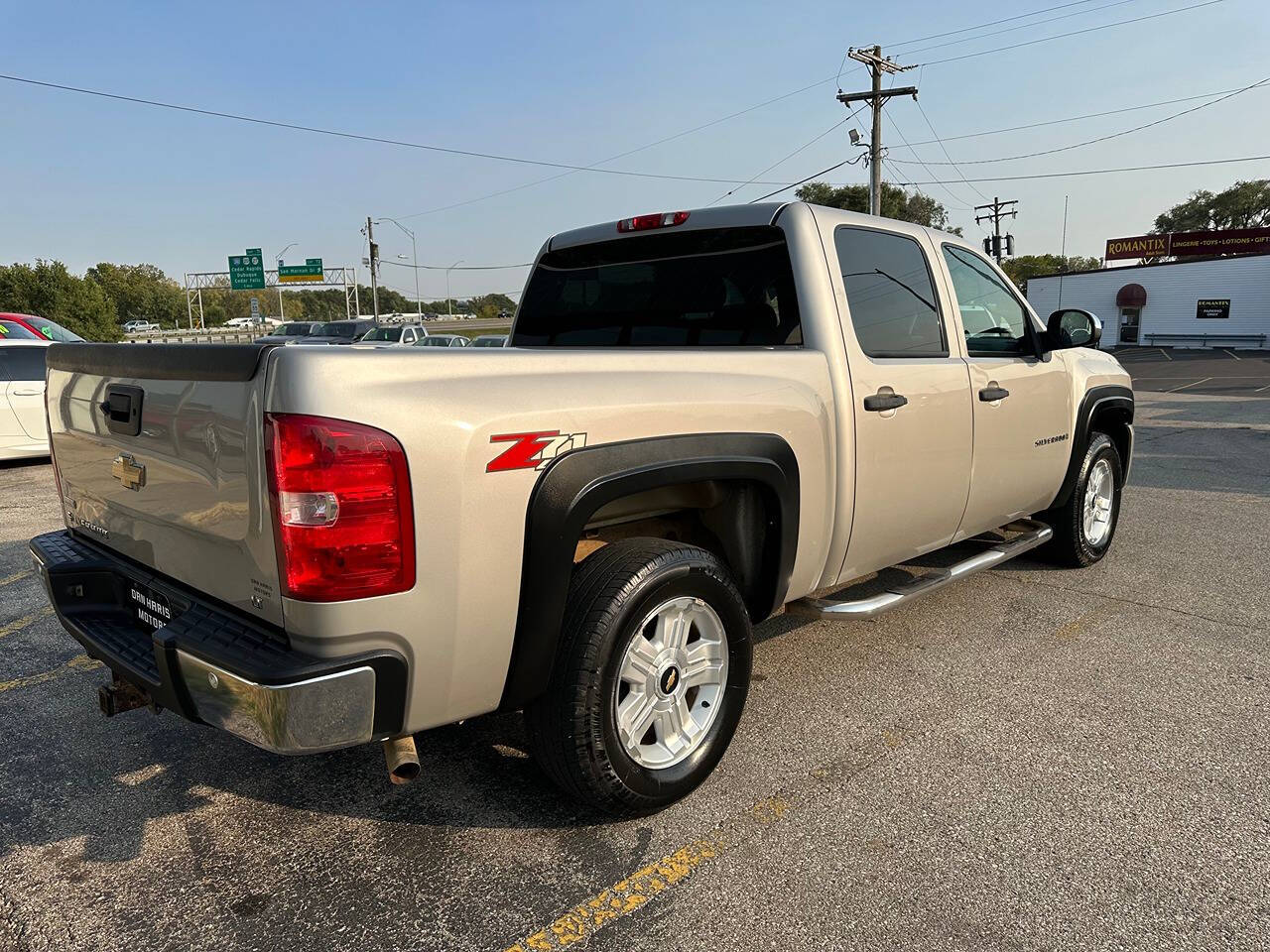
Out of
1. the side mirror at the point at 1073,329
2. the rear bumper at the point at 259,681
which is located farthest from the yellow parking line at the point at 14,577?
the side mirror at the point at 1073,329

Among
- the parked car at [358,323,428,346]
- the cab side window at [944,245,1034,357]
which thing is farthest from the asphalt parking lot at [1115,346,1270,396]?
the parked car at [358,323,428,346]

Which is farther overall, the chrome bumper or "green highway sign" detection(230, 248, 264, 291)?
"green highway sign" detection(230, 248, 264, 291)

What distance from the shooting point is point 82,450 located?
9.60ft

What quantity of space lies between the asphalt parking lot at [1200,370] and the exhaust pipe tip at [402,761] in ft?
70.5

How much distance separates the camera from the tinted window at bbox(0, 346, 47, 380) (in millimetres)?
9578

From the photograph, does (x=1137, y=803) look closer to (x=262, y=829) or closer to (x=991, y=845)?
(x=991, y=845)

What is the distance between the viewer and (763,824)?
272 cm

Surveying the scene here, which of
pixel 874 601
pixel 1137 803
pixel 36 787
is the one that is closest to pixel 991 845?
pixel 1137 803

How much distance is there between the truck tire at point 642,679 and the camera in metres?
2.49

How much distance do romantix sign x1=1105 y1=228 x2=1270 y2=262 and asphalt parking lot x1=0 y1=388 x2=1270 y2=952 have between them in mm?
51183

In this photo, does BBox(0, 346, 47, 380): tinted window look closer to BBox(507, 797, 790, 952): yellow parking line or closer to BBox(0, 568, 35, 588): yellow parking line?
BBox(0, 568, 35, 588): yellow parking line

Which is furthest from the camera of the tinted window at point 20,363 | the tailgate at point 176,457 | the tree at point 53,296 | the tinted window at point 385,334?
the tree at point 53,296

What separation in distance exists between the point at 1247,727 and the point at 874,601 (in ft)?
4.82

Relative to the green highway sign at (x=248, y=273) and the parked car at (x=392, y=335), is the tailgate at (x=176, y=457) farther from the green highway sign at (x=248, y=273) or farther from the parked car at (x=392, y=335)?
the green highway sign at (x=248, y=273)
